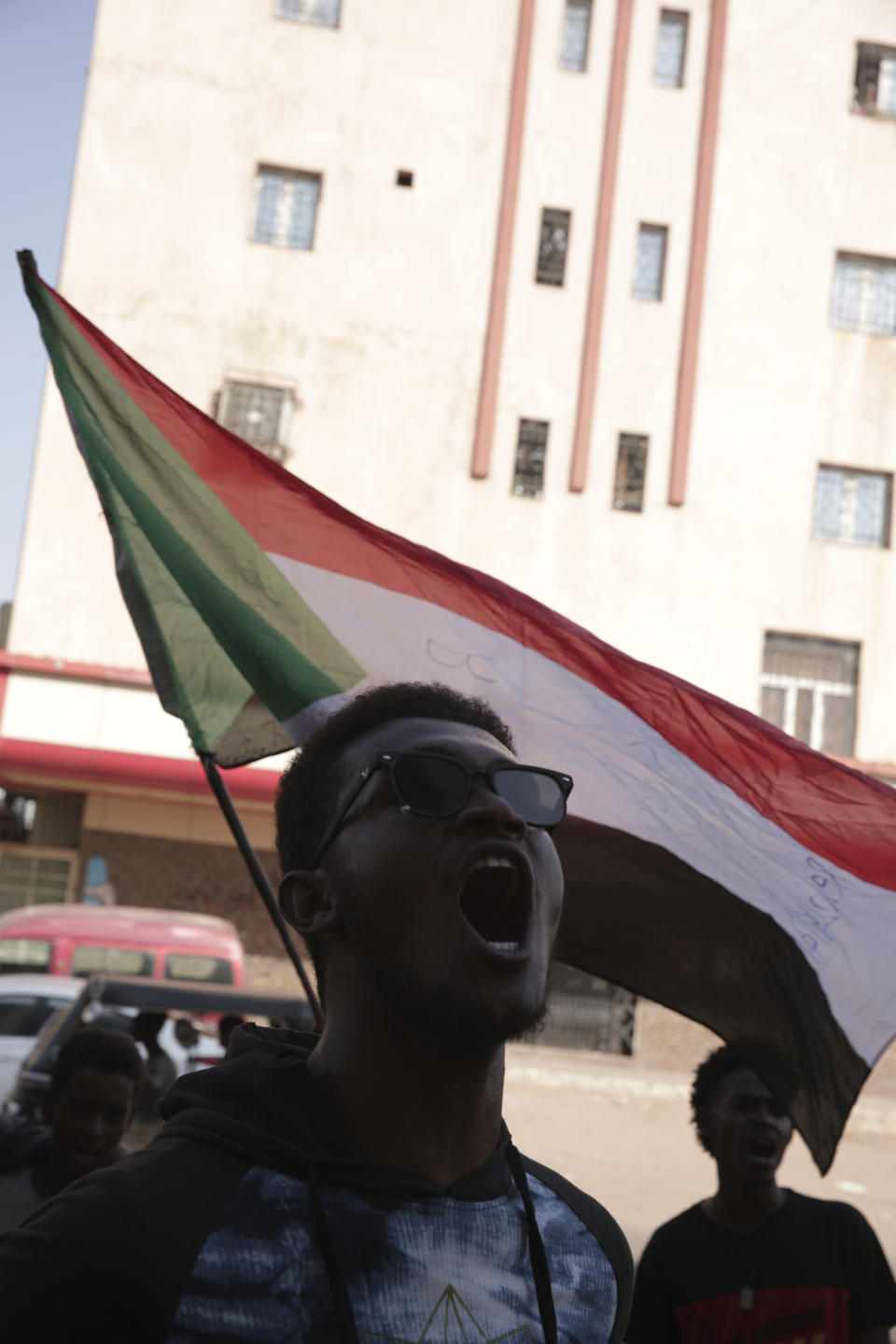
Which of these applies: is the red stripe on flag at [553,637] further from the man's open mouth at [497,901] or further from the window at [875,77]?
the window at [875,77]

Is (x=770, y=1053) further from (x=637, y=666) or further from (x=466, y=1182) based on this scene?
(x=466, y=1182)

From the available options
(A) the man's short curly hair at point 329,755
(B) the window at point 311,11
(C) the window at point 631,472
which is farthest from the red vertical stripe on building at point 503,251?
(A) the man's short curly hair at point 329,755

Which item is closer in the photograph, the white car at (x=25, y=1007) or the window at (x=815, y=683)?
the white car at (x=25, y=1007)

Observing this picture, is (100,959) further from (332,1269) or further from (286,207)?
(286,207)

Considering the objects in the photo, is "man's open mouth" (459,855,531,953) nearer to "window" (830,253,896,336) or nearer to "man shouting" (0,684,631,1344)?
"man shouting" (0,684,631,1344)

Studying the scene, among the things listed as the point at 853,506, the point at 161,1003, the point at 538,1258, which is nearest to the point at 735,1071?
the point at 538,1258

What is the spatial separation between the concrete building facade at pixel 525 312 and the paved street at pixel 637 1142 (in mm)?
5864

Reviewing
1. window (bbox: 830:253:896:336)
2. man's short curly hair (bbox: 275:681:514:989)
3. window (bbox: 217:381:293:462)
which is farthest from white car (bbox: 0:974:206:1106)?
window (bbox: 830:253:896:336)

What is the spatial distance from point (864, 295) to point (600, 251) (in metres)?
4.82

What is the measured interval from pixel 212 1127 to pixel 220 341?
21.3m

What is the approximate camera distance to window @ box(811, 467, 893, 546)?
2255 cm

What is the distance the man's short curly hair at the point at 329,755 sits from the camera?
5.48ft

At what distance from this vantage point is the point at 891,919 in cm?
322

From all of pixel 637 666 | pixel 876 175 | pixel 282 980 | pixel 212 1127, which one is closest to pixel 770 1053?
pixel 637 666
